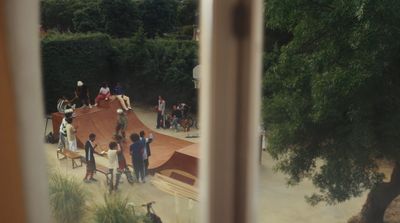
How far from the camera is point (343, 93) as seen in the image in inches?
55.1

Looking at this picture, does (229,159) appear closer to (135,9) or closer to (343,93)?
(343,93)

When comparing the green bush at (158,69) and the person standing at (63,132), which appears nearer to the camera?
the green bush at (158,69)

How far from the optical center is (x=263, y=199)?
157cm

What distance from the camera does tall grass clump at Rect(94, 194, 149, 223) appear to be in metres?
1.68

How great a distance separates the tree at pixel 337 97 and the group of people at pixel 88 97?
0.47 meters

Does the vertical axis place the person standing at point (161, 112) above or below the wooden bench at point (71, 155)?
above

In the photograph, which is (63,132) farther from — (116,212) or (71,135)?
(116,212)

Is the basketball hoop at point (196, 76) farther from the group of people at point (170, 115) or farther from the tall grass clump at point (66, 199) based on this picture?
the tall grass clump at point (66, 199)

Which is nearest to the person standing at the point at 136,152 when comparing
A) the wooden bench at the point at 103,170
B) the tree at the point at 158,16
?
the wooden bench at the point at 103,170

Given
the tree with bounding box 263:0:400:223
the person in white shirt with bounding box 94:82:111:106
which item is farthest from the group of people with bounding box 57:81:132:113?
the tree with bounding box 263:0:400:223

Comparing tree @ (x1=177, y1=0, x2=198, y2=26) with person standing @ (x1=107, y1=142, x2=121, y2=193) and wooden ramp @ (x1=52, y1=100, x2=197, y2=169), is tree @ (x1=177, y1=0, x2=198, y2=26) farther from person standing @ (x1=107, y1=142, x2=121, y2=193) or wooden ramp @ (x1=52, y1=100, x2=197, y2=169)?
person standing @ (x1=107, y1=142, x2=121, y2=193)

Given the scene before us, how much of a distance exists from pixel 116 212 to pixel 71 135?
313mm

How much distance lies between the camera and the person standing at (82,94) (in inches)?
64.3

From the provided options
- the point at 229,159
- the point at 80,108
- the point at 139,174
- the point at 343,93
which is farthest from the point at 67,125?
the point at 343,93
